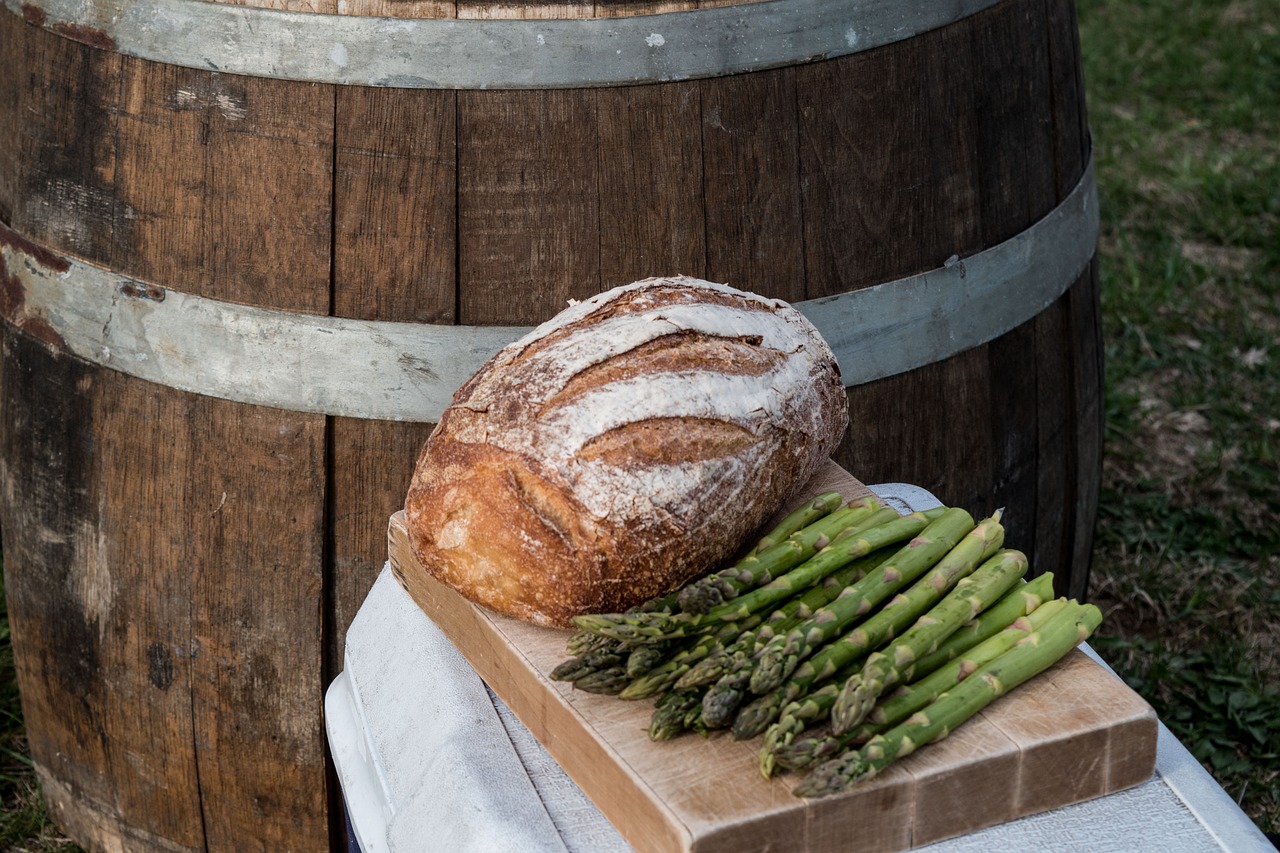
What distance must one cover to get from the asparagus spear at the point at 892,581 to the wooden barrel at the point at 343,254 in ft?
1.93

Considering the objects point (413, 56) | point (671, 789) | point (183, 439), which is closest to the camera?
point (671, 789)

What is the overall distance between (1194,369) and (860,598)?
139 inches

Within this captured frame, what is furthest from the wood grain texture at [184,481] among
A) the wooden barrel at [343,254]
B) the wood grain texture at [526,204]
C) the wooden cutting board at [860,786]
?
the wooden cutting board at [860,786]

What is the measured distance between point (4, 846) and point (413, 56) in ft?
6.49

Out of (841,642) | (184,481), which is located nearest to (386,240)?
(184,481)

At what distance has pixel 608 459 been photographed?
175cm

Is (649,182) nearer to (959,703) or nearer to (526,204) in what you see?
(526,204)

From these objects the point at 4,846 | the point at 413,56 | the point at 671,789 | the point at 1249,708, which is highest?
the point at 413,56

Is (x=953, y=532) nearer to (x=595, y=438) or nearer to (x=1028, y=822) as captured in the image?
(x=1028, y=822)

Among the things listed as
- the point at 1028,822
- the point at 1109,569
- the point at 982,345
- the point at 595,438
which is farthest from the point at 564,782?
the point at 1109,569

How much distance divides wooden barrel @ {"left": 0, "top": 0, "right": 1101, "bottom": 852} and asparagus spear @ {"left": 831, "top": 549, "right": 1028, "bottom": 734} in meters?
0.66

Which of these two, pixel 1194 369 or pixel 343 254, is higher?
pixel 343 254

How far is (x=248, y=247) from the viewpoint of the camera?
2.23 meters

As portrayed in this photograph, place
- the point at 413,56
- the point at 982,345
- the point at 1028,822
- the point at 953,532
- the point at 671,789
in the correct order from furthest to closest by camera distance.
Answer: the point at 982,345, the point at 413,56, the point at 953,532, the point at 1028,822, the point at 671,789
